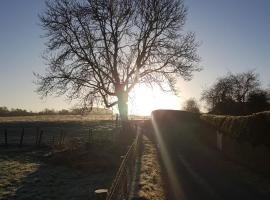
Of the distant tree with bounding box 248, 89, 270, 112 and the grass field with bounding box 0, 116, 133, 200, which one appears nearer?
the grass field with bounding box 0, 116, 133, 200

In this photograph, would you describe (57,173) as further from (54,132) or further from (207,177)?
(54,132)

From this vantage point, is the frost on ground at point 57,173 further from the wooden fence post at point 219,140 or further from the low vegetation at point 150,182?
the wooden fence post at point 219,140

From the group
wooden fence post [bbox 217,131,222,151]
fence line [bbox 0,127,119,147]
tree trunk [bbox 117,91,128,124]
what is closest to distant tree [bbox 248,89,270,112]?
fence line [bbox 0,127,119,147]

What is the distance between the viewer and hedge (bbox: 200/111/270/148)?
1930 cm

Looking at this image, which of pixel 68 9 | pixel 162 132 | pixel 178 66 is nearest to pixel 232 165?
pixel 178 66

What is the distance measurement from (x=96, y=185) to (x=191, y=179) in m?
3.95

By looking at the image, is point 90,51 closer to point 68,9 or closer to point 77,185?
point 68,9

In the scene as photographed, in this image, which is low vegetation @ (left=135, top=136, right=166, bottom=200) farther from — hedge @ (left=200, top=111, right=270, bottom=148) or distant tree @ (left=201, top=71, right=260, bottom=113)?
distant tree @ (left=201, top=71, right=260, bottom=113)

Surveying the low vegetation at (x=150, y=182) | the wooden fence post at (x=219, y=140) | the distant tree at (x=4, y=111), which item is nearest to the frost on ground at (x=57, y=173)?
the low vegetation at (x=150, y=182)

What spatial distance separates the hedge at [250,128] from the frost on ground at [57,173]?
22.4ft

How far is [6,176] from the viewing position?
771 inches

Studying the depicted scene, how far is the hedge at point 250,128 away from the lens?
63.3 feet

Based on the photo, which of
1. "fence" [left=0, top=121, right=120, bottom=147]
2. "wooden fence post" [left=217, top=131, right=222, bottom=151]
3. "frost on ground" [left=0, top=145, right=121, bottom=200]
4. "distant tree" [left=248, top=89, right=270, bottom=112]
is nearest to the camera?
"frost on ground" [left=0, top=145, right=121, bottom=200]

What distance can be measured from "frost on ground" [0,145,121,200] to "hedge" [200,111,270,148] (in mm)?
6837
